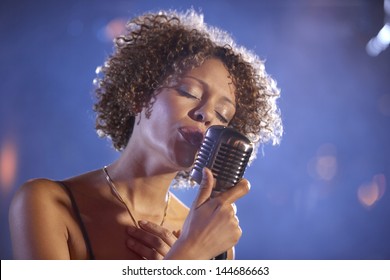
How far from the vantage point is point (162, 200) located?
1.65 m

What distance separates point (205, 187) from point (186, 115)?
374 millimetres

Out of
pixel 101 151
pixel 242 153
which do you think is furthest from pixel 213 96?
pixel 101 151

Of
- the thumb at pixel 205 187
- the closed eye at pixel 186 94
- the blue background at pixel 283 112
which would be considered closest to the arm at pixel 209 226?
the thumb at pixel 205 187

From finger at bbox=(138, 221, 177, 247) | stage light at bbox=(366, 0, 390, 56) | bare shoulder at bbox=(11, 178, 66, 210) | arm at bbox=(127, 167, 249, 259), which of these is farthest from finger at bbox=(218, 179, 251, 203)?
stage light at bbox=(366, 0, 390, 56)

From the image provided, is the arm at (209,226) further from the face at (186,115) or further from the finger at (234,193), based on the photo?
the face at (186,115)

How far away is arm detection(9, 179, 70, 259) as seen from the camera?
1.20 metres

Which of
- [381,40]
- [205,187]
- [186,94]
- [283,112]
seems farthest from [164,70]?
[381,40]

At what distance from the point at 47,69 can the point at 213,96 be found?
157 cm

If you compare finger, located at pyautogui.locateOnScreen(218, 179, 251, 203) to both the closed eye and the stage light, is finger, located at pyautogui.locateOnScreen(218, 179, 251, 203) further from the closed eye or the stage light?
the stage light

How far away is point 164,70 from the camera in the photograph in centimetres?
167

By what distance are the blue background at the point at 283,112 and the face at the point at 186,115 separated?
3.68ft

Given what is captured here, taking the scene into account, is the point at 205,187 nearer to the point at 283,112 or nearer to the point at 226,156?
the point at 226,156
